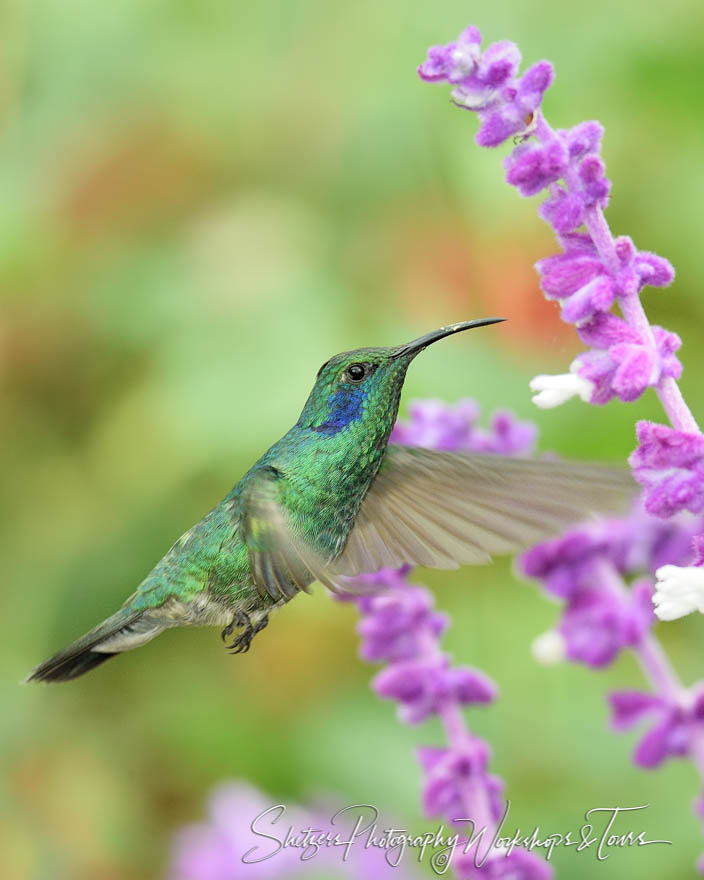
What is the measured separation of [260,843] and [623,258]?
1.85 m

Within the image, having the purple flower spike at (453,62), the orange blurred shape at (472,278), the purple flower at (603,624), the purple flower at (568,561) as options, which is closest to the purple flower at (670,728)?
the purple flower at (603,624)

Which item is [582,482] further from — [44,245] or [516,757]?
[44,245]

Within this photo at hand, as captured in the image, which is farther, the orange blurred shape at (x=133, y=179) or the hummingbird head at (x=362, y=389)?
the orange blurred shape at (x=133, y=179)

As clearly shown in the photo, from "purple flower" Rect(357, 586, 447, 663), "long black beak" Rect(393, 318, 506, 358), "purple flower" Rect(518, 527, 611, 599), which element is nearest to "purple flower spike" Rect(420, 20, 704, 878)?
"purple flower" Rect(518, 527, 611, 599)

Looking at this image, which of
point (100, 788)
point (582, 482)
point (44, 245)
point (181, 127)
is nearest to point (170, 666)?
point (100, 788)

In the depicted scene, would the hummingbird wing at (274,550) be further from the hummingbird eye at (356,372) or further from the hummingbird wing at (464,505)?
the hummingbird eye at (356,372)

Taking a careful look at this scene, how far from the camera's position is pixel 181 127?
14.3 feet

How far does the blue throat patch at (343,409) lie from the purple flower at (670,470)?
0.76 metres

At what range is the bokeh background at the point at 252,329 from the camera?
357 centimetres

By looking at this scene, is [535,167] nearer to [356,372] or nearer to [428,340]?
[428,340]

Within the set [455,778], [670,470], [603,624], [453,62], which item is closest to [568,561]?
[603,624]

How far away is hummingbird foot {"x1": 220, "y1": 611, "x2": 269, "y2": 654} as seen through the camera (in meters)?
2.09

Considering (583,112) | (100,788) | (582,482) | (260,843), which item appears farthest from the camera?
(100,788)

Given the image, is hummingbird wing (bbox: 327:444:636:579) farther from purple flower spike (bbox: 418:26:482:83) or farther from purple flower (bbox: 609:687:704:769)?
purple flower spike (bbox: 418:26:482:83)
